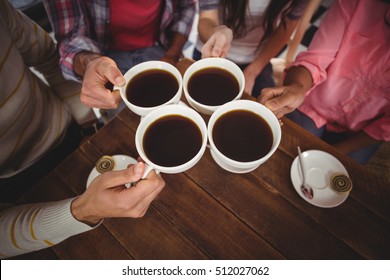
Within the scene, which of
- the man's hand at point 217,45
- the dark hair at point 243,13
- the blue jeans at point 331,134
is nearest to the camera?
the man's hand at point 217,45

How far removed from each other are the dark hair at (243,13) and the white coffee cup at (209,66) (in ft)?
2.19

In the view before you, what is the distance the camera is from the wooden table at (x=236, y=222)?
3.14 ft

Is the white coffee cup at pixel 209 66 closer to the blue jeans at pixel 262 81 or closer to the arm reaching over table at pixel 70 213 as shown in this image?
the arm reaching over table at pixel 70 213

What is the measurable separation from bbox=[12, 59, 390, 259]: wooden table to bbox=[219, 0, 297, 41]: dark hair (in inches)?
39.5

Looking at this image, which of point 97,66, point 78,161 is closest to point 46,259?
point 78,161

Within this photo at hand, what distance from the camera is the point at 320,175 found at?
3.51 ft

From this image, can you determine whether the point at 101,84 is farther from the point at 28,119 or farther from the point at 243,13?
the point at 243,13

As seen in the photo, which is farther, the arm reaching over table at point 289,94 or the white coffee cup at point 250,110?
the arm reaching over table at point 289,94

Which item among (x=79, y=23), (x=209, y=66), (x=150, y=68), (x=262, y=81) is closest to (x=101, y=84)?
(x=150, y=68)

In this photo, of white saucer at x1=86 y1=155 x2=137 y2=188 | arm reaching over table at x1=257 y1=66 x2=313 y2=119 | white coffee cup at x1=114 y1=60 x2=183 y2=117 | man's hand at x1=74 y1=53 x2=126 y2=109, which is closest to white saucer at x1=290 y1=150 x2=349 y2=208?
arm reaching over table at x1=257 y1=66 x2=313 y2=119

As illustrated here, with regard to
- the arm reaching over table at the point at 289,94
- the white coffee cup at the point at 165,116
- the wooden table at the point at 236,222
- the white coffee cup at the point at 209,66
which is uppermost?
the white coffee cup at the point at 209,66

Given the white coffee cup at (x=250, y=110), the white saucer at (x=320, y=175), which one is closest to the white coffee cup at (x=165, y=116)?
the white coffee cup at (x=250, y=110)

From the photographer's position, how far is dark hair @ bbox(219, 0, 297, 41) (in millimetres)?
1527

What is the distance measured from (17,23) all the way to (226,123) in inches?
47.0
